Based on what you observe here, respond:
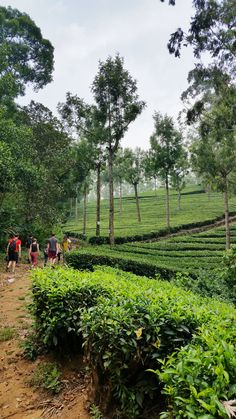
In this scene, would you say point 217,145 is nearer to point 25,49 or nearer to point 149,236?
point 149,236

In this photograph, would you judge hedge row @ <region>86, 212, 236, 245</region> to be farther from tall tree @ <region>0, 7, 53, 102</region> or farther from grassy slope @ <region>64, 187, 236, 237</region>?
tall tree @ <region>0, 7, 53, 102</region>

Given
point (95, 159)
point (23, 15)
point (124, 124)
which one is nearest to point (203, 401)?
point (124, 124)

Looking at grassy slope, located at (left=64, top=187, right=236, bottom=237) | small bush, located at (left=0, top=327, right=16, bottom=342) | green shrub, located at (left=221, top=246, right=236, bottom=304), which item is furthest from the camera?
grassy slope, located at (left=64, top=187, right=236, bottom=237)

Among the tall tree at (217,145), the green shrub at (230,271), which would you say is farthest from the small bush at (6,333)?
the tall tree at (217,145)

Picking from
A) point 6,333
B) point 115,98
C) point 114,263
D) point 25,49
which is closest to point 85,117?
point 115,98

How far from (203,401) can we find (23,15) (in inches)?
1183

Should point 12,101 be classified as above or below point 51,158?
above

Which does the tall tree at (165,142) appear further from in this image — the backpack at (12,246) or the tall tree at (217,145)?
the backpack at (12,246)

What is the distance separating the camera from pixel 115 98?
73.6ft

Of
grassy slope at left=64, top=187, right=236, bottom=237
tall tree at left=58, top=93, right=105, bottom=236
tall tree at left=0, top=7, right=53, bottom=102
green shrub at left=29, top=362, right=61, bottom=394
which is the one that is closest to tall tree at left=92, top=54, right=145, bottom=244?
tall tree at left=58, top=93, right=105, bottom=236

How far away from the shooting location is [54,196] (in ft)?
85.0

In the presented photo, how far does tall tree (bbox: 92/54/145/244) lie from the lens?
22.0 metres

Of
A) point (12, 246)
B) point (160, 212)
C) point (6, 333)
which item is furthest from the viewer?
point (160, 212)

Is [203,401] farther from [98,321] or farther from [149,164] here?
[149,164]
